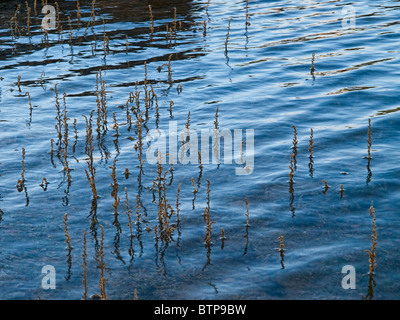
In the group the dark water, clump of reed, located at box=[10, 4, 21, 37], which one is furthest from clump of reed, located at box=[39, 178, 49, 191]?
clump of reed, located at box=[10, 4, 21, 37]

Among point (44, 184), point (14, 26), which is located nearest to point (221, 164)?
point (44, 184)

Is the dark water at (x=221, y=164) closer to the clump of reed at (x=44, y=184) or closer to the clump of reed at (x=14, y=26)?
the clump of reed at (x=44, y=184)

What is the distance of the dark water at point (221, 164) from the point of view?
571 cm

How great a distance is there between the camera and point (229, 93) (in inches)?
427

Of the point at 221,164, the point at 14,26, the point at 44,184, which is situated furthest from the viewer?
the point at 14,26

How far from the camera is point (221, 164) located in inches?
322

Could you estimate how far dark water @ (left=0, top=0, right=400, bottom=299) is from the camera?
5711 millimetres

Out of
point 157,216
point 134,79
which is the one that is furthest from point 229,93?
point 157,216

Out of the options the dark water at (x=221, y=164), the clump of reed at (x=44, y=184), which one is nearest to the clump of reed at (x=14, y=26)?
the dark water at (x=221, y=164)

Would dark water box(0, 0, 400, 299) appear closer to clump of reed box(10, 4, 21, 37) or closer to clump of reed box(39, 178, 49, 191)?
clump of reed box(39, 178, 49, 191)

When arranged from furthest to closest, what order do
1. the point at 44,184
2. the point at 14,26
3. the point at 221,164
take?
the point at 14,26 → the point at 221,164 → the point at 44,184

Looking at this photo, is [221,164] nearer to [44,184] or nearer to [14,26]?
[44,184]
